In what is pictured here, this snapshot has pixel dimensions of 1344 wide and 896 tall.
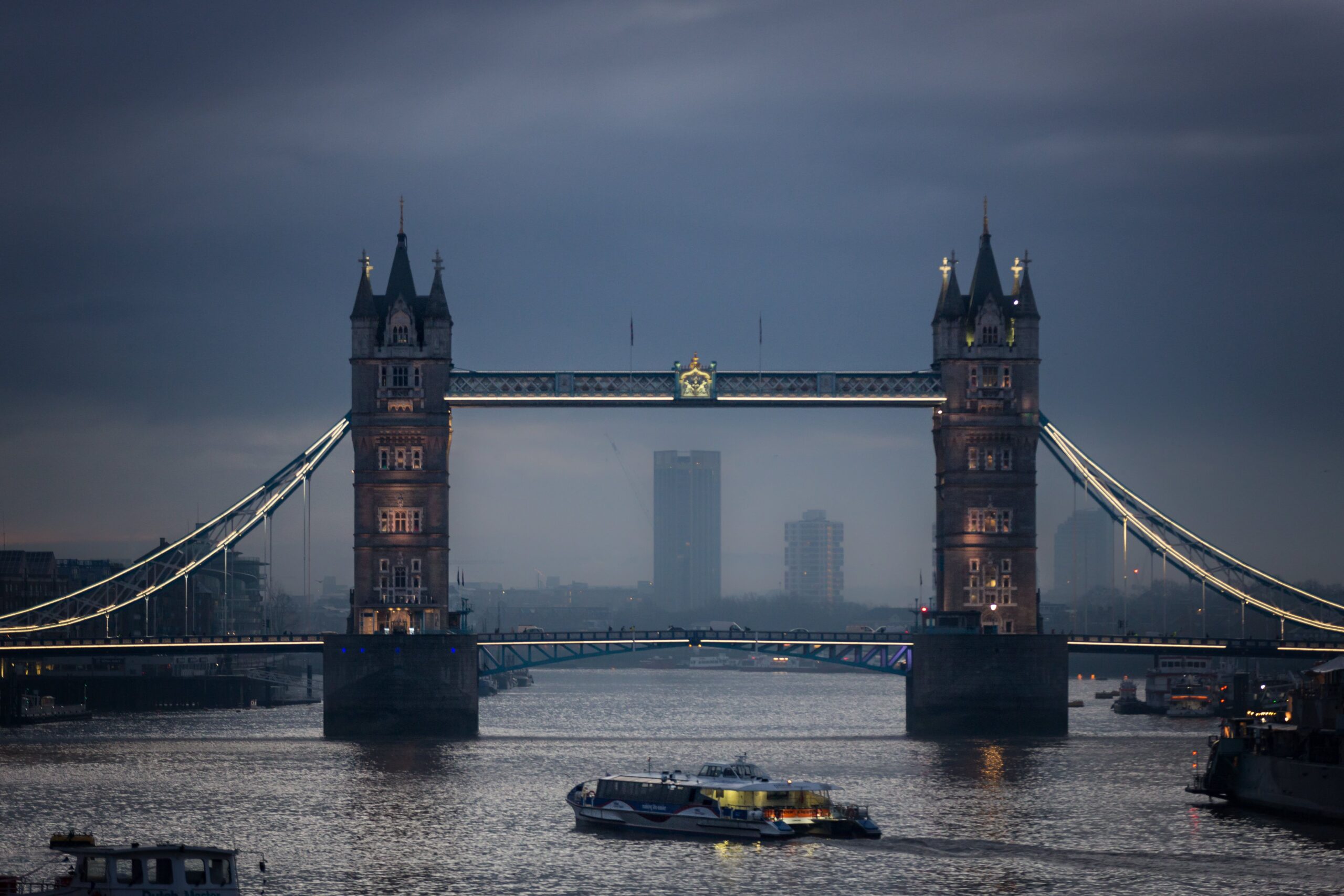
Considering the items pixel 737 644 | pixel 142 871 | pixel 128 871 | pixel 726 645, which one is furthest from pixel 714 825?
pixel 737 644

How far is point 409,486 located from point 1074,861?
66618mm

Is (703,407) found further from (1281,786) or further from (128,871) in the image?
(128,871)

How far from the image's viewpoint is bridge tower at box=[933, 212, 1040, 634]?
128 metres

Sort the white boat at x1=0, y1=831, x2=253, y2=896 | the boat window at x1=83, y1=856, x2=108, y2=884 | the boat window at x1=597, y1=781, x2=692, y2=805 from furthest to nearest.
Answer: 1. the boat window at x1=597, y1=781, x2=692, y2=805
2. the boat window at x1=83, y1=856, x2=108, y2=884
3. the white boat at x1=0, y1=831, x2=253, y2=896

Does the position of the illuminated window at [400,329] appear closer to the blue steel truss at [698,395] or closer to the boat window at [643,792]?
the blue steel truss at [698,395]

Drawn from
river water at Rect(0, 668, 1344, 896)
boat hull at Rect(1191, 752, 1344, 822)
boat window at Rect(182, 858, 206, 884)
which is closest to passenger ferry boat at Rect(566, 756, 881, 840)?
river water at Rect(0, 668, 1344, 896)

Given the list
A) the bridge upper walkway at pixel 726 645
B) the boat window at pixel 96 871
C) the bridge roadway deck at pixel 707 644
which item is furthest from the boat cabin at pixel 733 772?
the bridge roadway deck at pixel 707 644

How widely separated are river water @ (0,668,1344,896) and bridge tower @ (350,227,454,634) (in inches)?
396

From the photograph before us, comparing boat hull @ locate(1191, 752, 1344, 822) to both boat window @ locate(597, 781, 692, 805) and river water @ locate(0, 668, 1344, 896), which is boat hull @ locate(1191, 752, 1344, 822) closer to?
Result: river water @ locate(0, 668, 1344, 896)

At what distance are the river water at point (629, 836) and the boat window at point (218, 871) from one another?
8767 millimetres

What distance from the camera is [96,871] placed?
177 ft

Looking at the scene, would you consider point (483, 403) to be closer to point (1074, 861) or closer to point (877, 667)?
point (877, 667)

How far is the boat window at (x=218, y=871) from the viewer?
179 ft

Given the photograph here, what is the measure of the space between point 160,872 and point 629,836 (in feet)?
84.5
